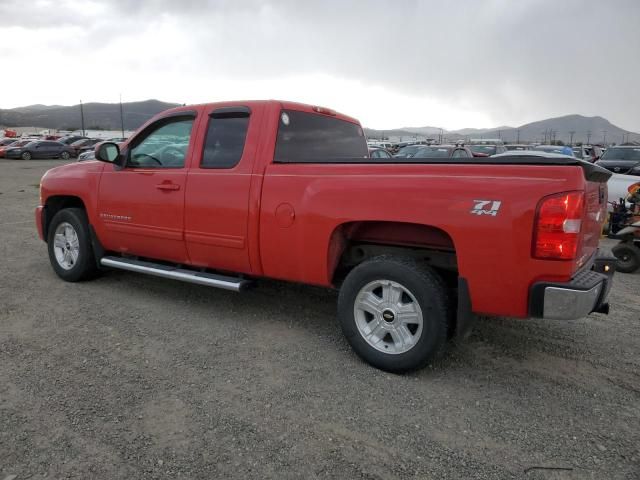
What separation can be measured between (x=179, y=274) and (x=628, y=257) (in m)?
5.90

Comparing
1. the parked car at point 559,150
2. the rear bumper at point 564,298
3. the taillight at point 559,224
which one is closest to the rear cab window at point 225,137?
the taillight at point 559,224

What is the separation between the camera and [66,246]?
5.66 meters

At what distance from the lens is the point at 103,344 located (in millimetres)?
3926

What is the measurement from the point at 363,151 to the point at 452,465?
3491mm

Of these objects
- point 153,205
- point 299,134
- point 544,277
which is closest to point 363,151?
point 299,134

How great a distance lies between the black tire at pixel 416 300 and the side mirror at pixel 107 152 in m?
2.93

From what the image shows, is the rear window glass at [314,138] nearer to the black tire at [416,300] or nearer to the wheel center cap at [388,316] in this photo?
the black tire at [416,300]

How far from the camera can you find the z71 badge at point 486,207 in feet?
9.59

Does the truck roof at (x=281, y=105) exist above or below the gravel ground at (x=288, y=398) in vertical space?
above

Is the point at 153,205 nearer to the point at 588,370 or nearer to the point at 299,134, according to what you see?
the point at 299,134

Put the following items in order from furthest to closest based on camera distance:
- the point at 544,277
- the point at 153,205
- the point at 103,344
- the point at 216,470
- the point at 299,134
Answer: the point at 153,205 < the point at 299,134 < the point at 103,344 < the point at 544,277 < the point at 216,470

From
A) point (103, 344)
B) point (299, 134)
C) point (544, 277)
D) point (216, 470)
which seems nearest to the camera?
point (216, 470)

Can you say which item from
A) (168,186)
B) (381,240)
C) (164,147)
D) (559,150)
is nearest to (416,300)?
(381,240)

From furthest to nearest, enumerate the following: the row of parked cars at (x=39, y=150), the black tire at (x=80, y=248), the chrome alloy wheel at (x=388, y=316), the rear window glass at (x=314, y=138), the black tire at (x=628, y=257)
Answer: the row of parked cars at (x=39, y=150) → the black tire at (x=628, y=257) → the black tire at (x=80, y=248) → the rear window glass at (x=314, y=138) → the chrome alloy wheel at (x=388, y=316)
